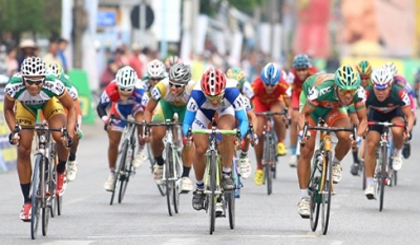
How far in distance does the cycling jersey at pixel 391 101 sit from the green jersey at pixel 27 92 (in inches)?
196

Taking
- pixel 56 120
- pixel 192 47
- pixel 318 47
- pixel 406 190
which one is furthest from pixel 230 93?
pixel 318 47

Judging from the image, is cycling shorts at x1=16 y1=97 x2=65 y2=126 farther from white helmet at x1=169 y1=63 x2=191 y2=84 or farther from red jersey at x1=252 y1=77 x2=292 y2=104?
red jersey at x1=252 y1=77 x2=292 y2=104

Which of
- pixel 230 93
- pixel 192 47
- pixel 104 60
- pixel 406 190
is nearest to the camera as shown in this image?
pixel 230 93

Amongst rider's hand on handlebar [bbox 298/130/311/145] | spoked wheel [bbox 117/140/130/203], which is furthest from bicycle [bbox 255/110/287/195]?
rider's hand on handlebar [bbox 298/130/311/145]

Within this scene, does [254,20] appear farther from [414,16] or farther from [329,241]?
[329,241]

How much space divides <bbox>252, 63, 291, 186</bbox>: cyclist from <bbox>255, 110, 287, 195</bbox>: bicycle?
0.43ft

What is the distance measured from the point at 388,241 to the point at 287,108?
7.82m

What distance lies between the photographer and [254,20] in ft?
341

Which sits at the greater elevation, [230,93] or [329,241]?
[230,93]

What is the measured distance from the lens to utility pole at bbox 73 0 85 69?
3716cm

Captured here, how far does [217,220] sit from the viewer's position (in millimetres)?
16344

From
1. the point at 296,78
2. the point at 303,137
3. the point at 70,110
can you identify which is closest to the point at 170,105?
the point at 70,110

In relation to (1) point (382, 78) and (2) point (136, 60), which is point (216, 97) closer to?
(1) point (382, 78)

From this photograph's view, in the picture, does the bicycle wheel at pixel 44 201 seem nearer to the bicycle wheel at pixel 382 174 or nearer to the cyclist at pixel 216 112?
the cyclist at pixel 216 112
